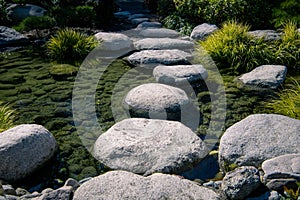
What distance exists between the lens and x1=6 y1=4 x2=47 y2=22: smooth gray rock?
13.6m

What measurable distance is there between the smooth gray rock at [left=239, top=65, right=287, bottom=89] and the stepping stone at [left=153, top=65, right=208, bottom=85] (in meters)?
0.92

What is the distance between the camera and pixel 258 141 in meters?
5.11

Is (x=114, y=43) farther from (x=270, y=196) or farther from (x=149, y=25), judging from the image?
(x=270, y=196)

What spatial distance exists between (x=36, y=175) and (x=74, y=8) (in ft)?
29.4

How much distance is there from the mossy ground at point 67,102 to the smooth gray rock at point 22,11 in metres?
4.29

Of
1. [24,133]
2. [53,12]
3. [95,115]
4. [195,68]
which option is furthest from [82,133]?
[53,12]

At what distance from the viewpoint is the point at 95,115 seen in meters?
6.86

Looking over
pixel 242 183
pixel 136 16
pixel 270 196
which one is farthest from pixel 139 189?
pixel 136 16

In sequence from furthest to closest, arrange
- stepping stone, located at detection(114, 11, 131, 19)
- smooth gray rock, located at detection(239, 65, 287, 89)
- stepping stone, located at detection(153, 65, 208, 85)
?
stepping stone, located at detection(114, 11, 131, 19) → stepping stone, located at detection(153, 65, 208, 85) → smooth gray rock, located at detection(239, 65, 287, 89)

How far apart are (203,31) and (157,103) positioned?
4917 millimetres

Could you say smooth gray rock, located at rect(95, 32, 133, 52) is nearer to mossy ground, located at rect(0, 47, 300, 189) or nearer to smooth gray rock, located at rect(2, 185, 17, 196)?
mossy ground, located at rect(0, 47, 300, 189)

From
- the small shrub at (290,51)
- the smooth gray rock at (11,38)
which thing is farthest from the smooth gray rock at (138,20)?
the small shrub at (290,51)

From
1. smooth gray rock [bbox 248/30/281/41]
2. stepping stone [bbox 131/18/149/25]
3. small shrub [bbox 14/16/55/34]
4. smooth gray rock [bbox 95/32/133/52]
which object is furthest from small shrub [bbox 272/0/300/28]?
small shrub [bbox 14/16/55/34]

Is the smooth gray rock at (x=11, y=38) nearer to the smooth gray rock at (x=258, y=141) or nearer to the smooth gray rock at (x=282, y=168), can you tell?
the smooth gray rock at (x=258, y=141)
